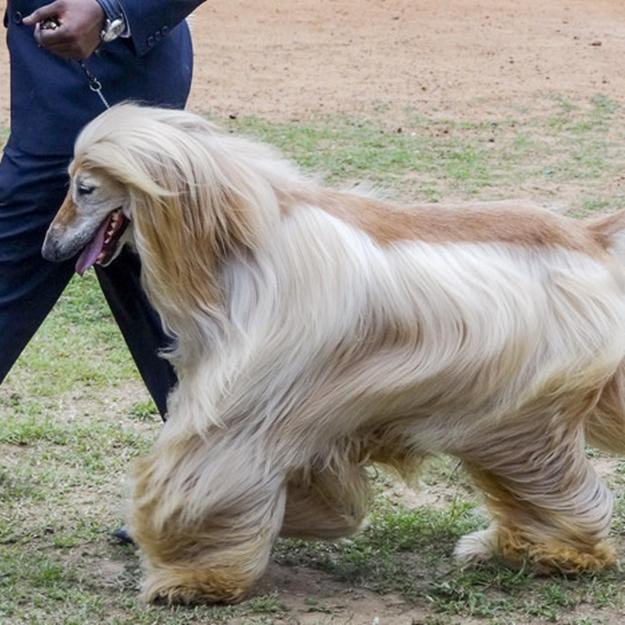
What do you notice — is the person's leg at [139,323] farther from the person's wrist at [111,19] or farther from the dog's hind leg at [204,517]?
the person's wrist at [111,19]

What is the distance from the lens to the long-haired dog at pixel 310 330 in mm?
4016

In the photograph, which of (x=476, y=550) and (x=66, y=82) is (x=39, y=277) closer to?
(x=66, y=82)

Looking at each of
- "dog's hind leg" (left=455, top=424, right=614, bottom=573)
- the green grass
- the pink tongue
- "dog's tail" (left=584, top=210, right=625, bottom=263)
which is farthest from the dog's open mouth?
"dog's tail" (left=584, top=210, right=625, bottom=263)

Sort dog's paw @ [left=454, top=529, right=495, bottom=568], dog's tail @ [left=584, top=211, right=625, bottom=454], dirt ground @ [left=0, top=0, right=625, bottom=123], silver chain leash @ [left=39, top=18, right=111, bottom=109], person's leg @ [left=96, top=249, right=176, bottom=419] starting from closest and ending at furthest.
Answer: dog's tail @ [left=584, top=211, right=625, bottom=454] → silver chain leash @ [left=39, top=18, right=111, bottom=109] → dog's paw @ [left=454, top=529, right=495, bottom=568] → person's leg @ [left=96, top=249, right=176, bottom=419] → dirt ground @ [left=0, top=0, right=625, bottom=123]

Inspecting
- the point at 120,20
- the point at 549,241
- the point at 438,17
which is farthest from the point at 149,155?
the point at 438,17

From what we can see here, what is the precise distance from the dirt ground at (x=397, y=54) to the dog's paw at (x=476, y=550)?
7.56m

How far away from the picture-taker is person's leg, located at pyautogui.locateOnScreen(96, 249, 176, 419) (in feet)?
15.5

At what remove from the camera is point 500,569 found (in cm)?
447

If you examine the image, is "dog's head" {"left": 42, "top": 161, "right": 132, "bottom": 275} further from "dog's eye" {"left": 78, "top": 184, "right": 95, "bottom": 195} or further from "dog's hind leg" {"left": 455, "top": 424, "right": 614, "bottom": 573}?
"dog's hind leg" {"left": 455, "top": 424, "right": 614, "bottom": 573}

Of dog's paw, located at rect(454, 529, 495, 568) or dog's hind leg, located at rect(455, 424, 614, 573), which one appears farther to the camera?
dog's paw, located at rect(454, 529, 495, 568)

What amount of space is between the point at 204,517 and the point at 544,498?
983 millimetres

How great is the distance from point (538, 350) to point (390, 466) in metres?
Result: 0.59

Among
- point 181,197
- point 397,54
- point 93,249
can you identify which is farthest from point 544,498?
point 397,54

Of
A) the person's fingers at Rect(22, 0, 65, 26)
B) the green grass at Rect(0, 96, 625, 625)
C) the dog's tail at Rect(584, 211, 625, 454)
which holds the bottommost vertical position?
the green grass at Rect(0, 96, 625, 625)
